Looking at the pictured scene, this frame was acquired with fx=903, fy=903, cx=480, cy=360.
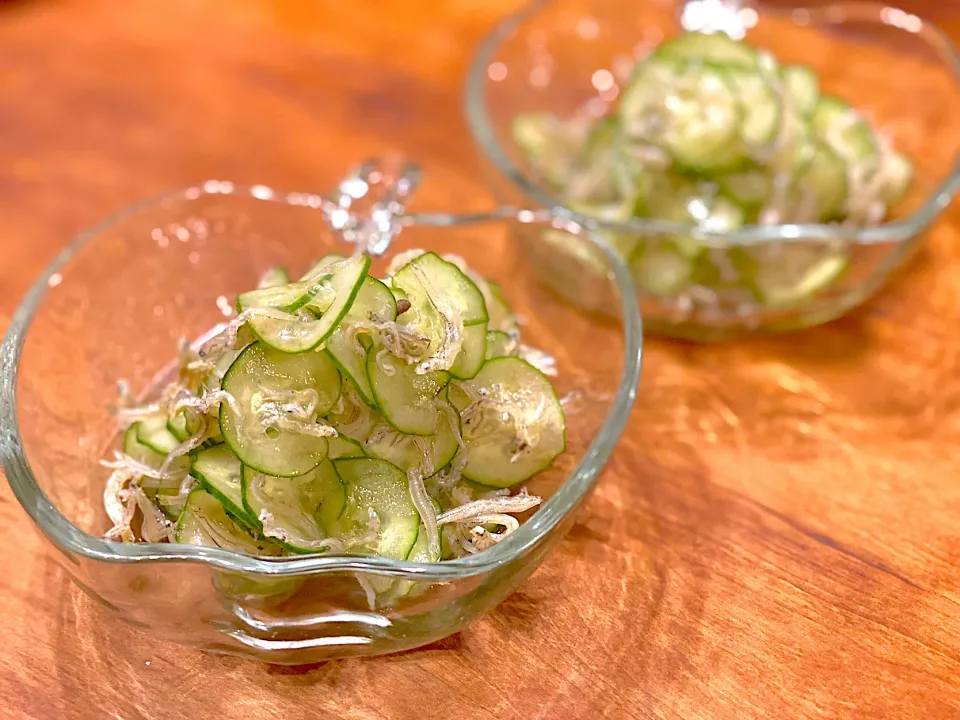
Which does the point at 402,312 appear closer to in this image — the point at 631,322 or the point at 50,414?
the point at 631,322

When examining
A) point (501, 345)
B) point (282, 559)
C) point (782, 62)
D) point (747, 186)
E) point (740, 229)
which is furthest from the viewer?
point (782, 62)

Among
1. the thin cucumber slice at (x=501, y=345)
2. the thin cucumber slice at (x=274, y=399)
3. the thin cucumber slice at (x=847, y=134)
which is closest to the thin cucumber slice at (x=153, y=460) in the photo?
the thin cucumber slice at (x=274, y=399)

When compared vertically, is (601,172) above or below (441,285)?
above

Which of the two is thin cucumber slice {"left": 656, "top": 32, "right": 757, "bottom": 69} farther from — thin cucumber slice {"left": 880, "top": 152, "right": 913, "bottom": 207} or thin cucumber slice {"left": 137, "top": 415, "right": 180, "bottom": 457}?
thin cucumber slice {"left": 137, "top": 415, "right": 180, "bottom": 457}

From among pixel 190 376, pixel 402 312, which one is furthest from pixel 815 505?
pixel 190 376

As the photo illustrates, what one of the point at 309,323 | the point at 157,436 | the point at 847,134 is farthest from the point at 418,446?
the point at 847,134

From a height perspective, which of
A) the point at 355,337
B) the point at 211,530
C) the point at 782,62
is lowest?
the point at 211,530

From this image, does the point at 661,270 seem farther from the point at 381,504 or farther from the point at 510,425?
Result: the point at 381,504
